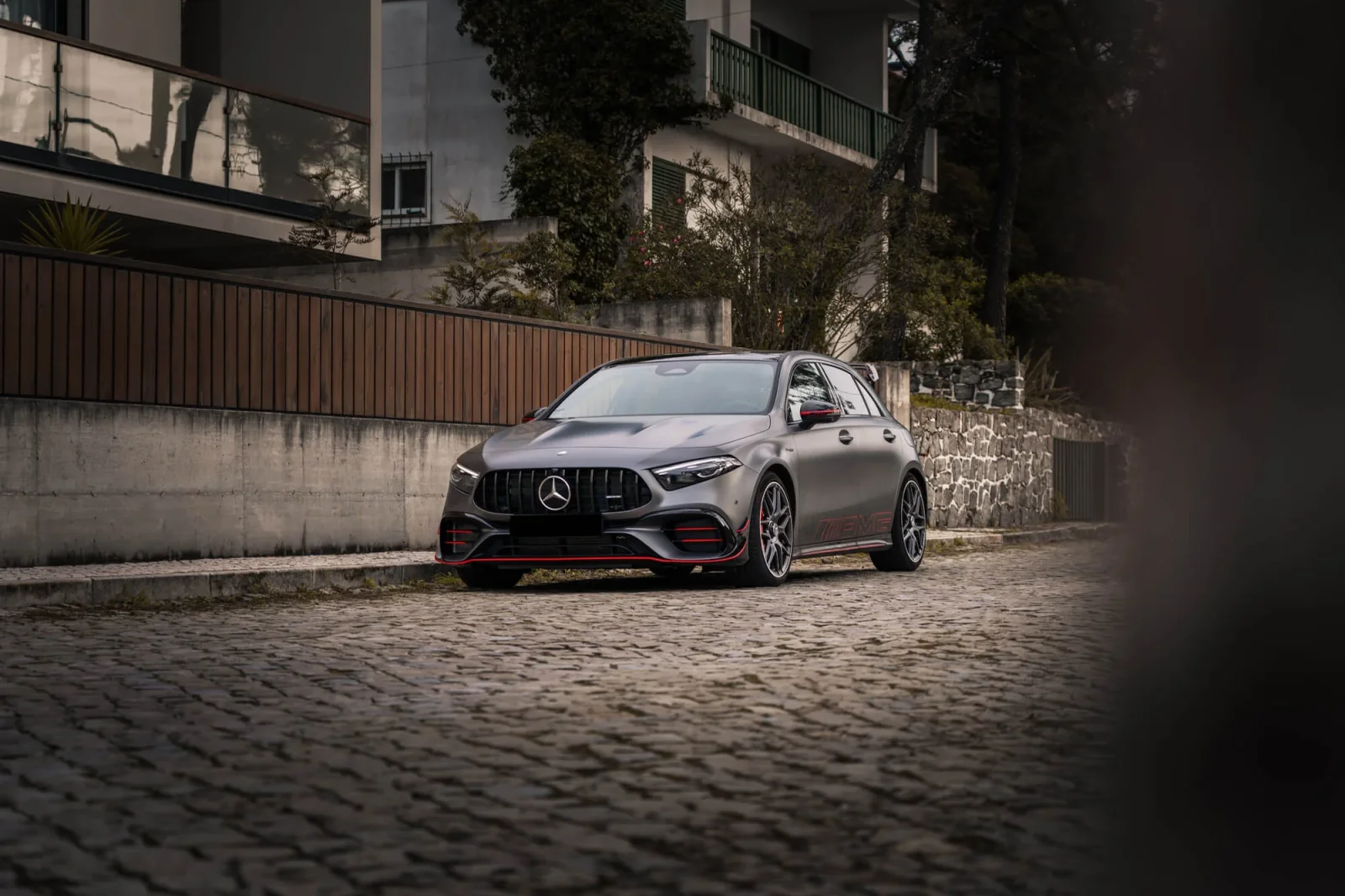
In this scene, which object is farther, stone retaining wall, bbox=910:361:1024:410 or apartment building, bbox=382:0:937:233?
apartment building, bbox=382:0:937:233

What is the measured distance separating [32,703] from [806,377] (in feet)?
27.0

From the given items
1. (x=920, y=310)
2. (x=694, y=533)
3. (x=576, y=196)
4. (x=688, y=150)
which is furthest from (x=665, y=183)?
(x=694, y=533)

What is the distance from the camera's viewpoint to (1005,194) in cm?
4072

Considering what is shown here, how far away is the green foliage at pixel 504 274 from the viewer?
74.8 feet

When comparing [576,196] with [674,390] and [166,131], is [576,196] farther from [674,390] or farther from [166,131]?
[674,390]

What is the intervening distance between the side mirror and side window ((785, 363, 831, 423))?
70 millimetres

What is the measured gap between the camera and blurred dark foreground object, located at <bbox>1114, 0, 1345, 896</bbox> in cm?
239

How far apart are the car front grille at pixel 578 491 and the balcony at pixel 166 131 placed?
27.9 feet

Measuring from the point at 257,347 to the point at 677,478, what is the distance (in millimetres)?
4388

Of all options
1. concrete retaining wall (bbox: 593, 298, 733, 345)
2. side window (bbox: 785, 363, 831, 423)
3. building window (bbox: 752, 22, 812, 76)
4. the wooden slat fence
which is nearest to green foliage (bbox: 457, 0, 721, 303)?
concrete retaining wall (bbox: 593, 298, 733, 345)

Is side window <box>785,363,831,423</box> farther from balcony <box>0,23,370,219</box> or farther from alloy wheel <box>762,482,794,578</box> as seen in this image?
balcony <box>0,23,370,219</box>

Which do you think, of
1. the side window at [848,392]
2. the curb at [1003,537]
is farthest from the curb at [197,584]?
the curb at [1003,537]

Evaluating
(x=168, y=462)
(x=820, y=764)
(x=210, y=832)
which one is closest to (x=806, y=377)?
(x=168, y=462)

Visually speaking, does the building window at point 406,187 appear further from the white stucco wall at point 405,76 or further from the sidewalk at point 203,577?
the sidewalk at point 203,577
